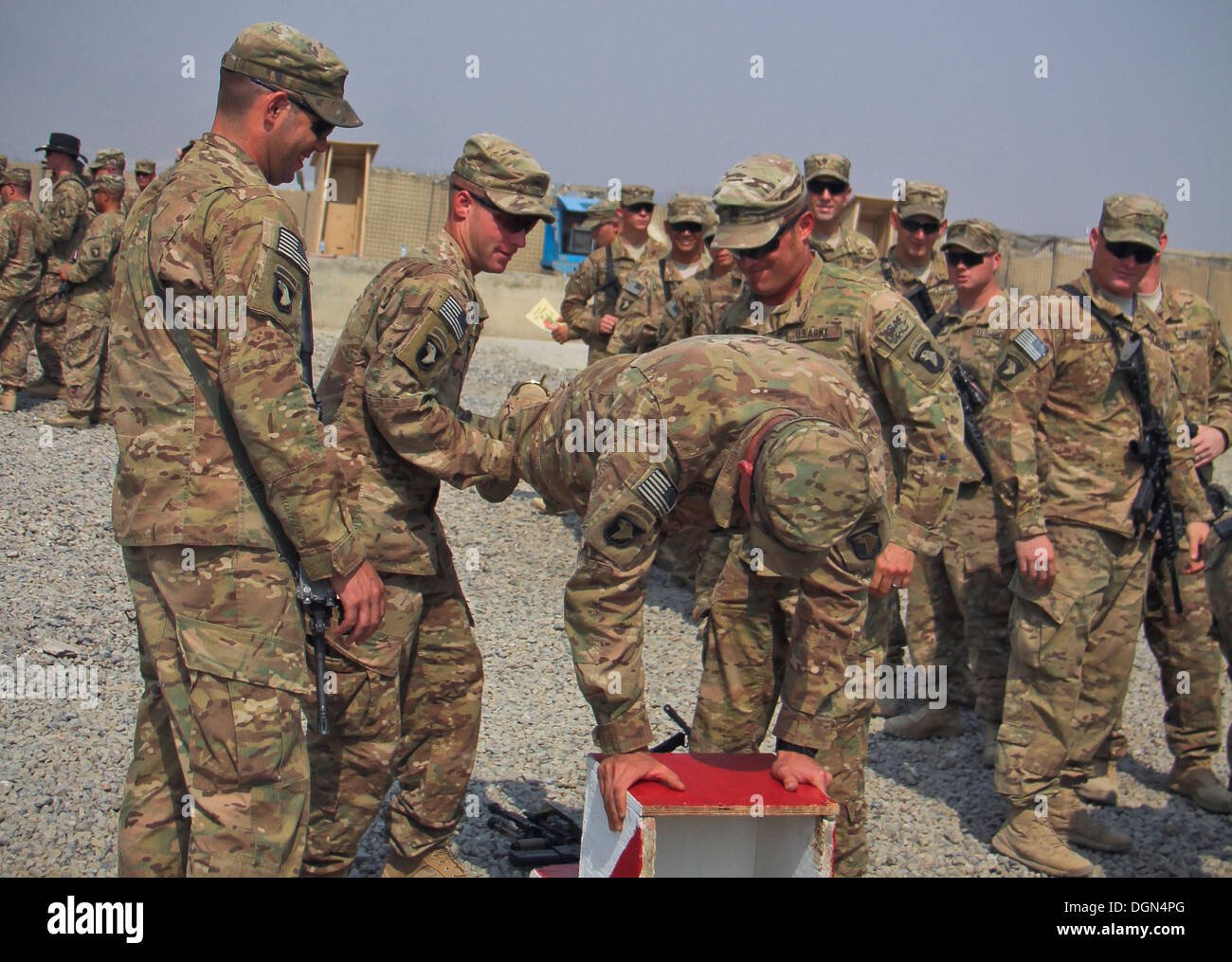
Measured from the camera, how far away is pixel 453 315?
3629mm

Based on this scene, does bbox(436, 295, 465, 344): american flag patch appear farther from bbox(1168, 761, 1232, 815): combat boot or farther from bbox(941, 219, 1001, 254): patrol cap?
bbox(1168, 761, 1232, 815): combat boot

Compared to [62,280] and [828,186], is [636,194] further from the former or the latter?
[62,280]

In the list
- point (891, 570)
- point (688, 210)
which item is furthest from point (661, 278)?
point (891, 570)

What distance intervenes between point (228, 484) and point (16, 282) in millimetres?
10628

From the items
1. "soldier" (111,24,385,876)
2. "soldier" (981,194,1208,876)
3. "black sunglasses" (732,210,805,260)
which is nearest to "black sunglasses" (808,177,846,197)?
"soldier" (981,194,1208,876)

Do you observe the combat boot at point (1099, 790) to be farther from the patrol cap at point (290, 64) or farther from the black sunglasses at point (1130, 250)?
the patrol cap at point (290, 64)

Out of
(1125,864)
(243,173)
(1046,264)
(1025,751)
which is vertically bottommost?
(1125,864)

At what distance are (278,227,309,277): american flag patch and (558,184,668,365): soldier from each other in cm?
684

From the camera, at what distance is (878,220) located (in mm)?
19203

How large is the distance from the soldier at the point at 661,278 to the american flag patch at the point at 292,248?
5847 millimetres

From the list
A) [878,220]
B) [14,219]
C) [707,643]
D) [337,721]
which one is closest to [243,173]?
[337,721]
